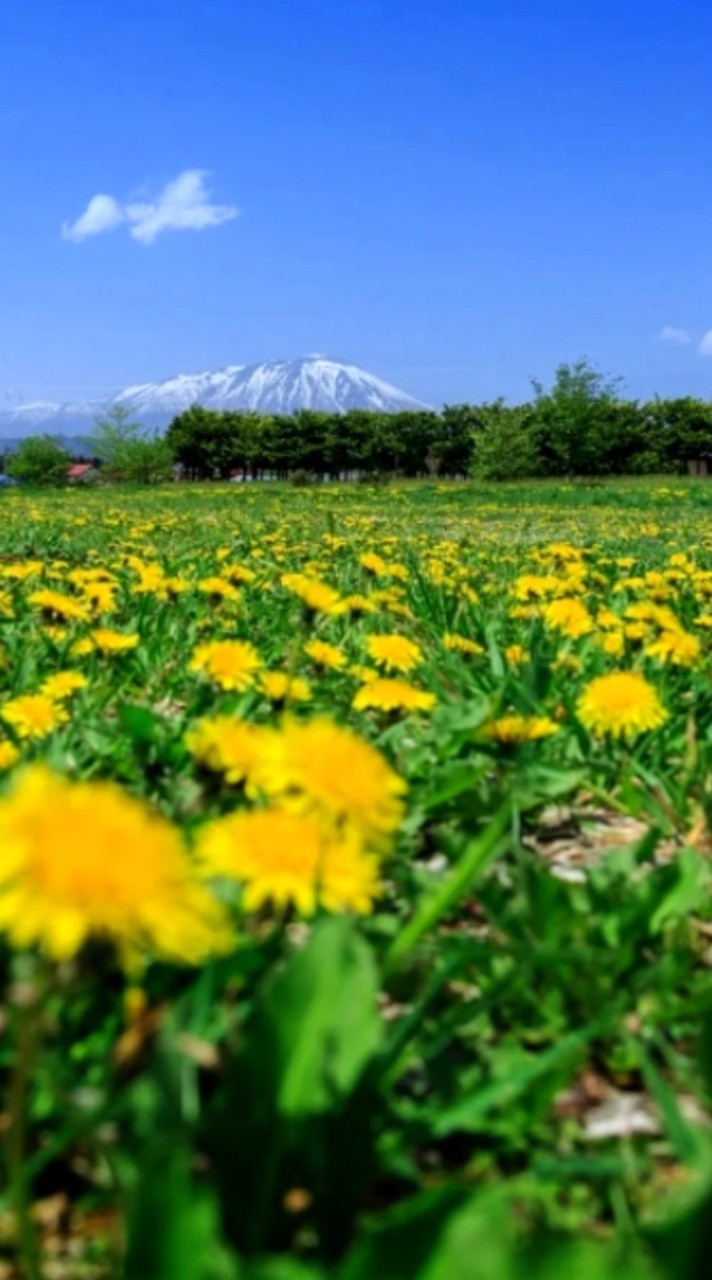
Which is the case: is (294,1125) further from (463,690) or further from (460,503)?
(460,503)

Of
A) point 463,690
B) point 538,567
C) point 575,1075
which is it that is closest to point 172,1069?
point 575,1075

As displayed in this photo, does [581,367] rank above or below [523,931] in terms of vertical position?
above

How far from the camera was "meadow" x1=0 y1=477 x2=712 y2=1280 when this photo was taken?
0.64m

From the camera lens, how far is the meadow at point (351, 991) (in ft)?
2.11

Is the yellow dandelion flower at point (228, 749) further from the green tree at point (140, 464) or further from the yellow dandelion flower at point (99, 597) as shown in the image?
the green tree at point (140, 464)

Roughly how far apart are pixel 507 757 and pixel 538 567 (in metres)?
4.25

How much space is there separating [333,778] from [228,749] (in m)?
0.25

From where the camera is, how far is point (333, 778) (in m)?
0.94

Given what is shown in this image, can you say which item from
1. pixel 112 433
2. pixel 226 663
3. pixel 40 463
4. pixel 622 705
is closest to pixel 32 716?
pixel 226 663

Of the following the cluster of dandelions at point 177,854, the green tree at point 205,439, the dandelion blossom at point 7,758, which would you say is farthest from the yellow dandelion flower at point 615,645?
the green tree at point 205,439

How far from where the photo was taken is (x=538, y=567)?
601 centimetres

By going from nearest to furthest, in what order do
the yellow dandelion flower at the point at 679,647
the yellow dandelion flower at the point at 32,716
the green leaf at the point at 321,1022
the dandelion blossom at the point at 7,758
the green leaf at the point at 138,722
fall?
the green leaf at the point at 321,1022 < the dandelion blossom at the point at 7,758 < the green leaf at the point at 138,722 < the yellow dandelion flower at the point at 32,716 < the yellow dandelion flower at the point at 679,647

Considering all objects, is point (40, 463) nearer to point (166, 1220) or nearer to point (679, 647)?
point (679, 647)

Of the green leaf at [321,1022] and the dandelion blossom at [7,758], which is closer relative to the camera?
the green leaf at [321,1022]
